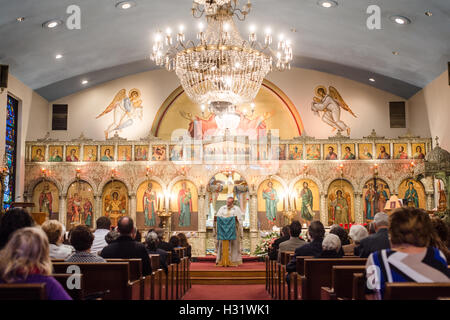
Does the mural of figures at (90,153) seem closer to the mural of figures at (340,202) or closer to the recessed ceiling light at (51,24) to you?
the recessed ceiling light at (51,24)

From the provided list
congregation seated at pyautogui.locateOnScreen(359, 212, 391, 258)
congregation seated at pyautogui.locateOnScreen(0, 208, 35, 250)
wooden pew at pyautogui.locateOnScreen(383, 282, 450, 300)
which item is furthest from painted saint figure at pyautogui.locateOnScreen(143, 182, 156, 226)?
wooden pew at pyautogui.locateOnScreen(383, 282, 450, 300)

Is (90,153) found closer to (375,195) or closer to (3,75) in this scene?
(3,75)

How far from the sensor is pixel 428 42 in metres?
14.4

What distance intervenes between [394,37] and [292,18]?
124 inches

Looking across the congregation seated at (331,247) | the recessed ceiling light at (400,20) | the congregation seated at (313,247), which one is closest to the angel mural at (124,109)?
the recessed ceiling light at (400,20)

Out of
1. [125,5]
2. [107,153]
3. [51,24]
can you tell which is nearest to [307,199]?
[107,153]

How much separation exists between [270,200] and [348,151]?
11.2 ft

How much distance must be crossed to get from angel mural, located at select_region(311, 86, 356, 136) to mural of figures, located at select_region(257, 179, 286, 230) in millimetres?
3566

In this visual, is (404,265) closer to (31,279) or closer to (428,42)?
(31,279)

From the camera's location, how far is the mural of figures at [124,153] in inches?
723

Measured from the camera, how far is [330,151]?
18.1 metres

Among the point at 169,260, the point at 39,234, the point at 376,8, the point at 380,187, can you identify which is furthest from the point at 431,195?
the point at 39,234

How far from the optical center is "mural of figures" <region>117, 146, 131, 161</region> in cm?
1836

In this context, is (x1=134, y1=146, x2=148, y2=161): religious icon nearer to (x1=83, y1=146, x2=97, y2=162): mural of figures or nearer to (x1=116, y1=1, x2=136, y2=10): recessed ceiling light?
(x1=83, y1=146, x2=97, y2=162): mural of figures
